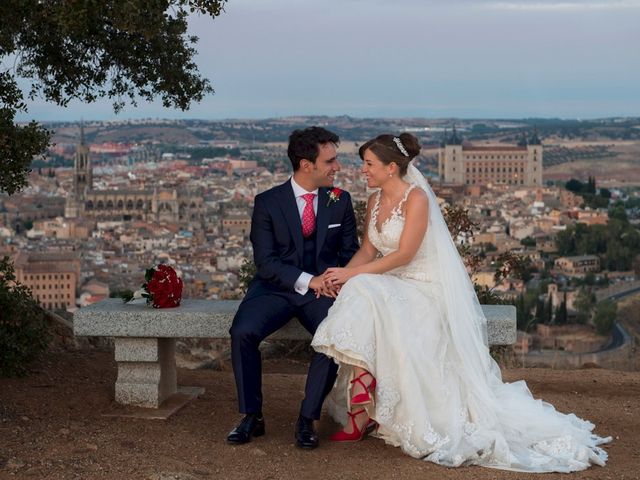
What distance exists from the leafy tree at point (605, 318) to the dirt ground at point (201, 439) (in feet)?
120

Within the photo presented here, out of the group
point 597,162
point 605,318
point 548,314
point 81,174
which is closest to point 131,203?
point 81,174

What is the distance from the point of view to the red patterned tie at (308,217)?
197 inches

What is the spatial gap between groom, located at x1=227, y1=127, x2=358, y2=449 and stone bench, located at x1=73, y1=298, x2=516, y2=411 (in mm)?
209

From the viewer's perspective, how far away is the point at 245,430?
4613 mm

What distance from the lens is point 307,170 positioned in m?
4.93

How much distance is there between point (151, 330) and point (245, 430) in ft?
2.27

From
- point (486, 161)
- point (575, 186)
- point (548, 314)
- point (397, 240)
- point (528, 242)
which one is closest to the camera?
point (397, 240)

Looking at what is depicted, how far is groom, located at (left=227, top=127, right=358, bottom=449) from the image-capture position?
4605 mm

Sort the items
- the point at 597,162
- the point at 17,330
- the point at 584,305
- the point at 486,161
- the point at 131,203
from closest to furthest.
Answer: the point at 17,330 → the point at 584,305 → the point at 131,203 → the point at 597,162 → the point at 486,161

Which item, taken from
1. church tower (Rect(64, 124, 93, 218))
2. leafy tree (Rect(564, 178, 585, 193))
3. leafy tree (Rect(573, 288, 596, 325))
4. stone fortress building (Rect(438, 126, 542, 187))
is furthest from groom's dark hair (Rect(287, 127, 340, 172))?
stone fortress building (Rect(438, 126, 542, 187))

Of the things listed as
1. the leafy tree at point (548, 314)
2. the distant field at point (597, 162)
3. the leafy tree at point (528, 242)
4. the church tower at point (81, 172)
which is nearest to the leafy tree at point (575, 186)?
the distant field at point (597, 162)

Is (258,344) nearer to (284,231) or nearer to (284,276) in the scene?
(284,276)

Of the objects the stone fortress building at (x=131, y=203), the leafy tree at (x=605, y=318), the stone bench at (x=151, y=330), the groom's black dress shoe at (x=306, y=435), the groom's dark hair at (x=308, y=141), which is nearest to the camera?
the groom's black dress shoe at (x=306, y=435)

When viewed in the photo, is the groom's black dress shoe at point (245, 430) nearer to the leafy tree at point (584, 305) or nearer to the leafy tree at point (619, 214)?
the leafy tree at point (584, 305)
